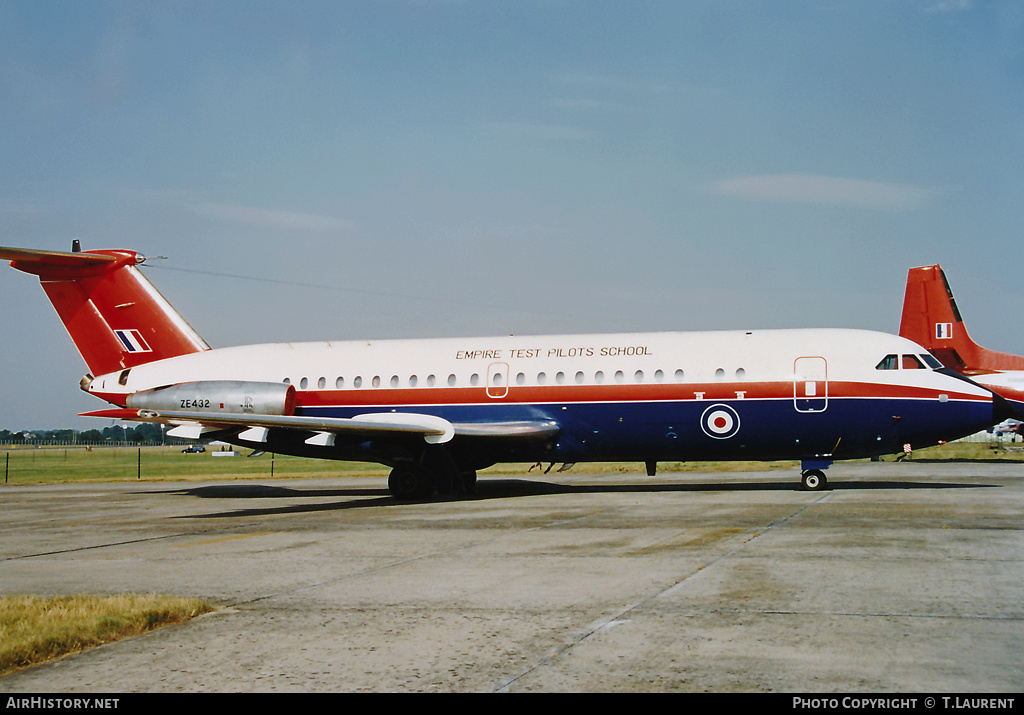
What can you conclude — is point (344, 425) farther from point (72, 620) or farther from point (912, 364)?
point (912, 364)

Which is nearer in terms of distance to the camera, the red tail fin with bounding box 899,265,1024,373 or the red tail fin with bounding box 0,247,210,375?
the red tail fin with bounding box 0,247,210,375

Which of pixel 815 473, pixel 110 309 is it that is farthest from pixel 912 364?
pixel 110 309

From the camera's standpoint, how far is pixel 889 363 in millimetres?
21562

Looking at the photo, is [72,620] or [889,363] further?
[889,363]

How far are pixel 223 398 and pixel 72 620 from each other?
16.4m

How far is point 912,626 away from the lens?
25.0ft

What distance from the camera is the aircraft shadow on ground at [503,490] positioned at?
21.8 meters

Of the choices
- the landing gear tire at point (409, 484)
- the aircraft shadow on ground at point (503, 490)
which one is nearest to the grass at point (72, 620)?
the aircraft shadow on ground at point (503, 490)

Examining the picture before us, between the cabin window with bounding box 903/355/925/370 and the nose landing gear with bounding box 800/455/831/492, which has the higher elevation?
the cabin window with bounding box 903/355/925/370

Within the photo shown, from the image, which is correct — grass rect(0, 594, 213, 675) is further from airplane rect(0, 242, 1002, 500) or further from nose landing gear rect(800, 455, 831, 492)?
nose landing gear rect(800, 455, 831, 492)

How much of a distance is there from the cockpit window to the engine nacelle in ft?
48.8

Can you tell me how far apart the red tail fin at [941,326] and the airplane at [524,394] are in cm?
1714

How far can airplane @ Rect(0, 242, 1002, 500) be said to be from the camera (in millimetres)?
21359

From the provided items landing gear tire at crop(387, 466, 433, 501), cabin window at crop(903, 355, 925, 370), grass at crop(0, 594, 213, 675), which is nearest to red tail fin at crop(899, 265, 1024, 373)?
cabin window at crop(903, 355, 925, 370)
